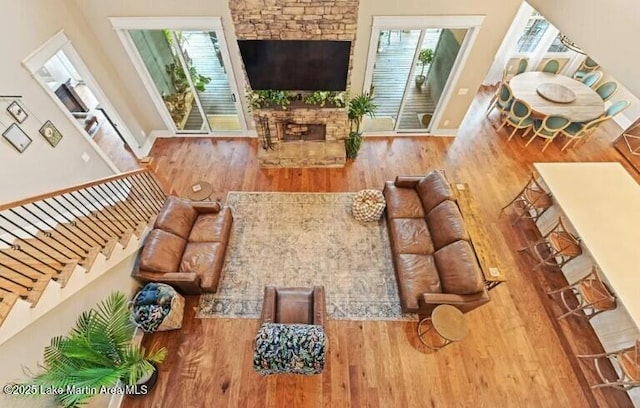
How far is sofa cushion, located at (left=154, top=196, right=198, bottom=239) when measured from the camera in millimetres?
4219

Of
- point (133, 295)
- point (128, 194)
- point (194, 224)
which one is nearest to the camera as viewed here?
point (133, 295)

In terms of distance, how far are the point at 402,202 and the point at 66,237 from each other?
436cm

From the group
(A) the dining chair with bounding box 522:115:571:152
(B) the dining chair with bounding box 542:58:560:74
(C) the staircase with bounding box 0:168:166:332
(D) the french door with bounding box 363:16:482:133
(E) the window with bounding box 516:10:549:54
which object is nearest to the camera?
(C) the staircase with bounding box 0:168:166:332

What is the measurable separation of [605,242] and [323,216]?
3.96m

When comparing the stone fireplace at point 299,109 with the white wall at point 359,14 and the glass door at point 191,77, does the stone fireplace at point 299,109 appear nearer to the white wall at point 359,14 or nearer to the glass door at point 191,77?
the white wall at point 359,14

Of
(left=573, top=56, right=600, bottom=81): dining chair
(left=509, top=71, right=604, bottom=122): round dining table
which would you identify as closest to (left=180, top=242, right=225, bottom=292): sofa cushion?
(left=509, top=71, right=604, bottom=122): round dining table

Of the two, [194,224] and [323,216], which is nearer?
[194,224]

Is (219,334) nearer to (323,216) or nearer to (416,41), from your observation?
(323,216)

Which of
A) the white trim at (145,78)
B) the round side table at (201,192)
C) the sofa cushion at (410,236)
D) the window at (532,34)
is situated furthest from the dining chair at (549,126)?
the white trim at (145,78)

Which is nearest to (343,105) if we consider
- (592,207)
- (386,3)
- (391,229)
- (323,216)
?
(386,3)

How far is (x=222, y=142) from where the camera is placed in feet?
21.4

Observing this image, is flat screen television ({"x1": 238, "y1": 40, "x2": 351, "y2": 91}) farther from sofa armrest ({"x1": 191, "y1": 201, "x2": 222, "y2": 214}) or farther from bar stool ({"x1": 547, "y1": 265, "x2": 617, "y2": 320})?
bar stool ({"x1": 547, "y1": 265, "x2": 617, "y2": 320})

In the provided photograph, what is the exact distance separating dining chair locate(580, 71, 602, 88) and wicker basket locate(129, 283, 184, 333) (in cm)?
912

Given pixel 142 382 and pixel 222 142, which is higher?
pixel 222 142
